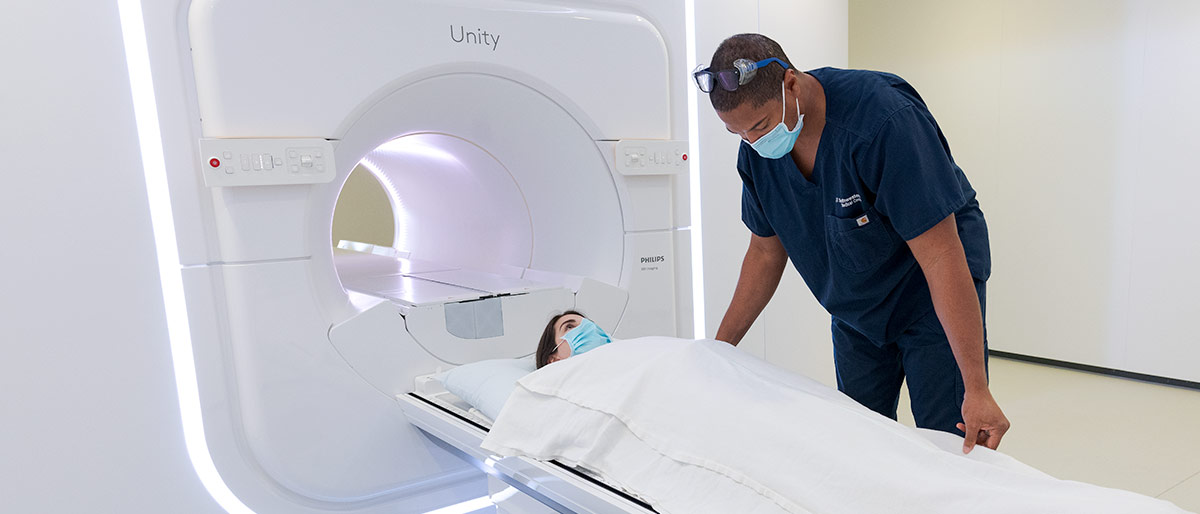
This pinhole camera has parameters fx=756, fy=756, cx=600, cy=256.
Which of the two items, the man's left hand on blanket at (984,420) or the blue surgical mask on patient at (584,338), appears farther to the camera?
the blue surgical mask on patient at (584,338)

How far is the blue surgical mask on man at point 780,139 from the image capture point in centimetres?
132

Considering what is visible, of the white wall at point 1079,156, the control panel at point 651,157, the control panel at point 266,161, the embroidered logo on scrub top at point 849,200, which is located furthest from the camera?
the white wall at point 1079,156

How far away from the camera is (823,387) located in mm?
1231

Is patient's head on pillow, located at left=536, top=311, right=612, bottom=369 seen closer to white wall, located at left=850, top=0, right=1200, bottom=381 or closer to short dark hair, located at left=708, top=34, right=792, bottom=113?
short dark hair, located at left=708, top=34, right=792, bottom=113

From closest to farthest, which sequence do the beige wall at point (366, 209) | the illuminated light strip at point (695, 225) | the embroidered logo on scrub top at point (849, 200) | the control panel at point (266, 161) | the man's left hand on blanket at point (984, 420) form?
the man's left hand on blanket at point (984, 420) < the embroidered logo on scrub top at point (849, 200) < the control panel at point (266, 161) < the illuminated light strip at point (695, 225) < the beige wall at point (366, 209)

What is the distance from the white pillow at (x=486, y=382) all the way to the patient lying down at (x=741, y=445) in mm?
151

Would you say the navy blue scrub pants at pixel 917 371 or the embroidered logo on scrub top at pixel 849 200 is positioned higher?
the embroidered logo on scrub top at pixel 849 200

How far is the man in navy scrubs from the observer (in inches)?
46.9

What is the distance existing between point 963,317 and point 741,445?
42cm

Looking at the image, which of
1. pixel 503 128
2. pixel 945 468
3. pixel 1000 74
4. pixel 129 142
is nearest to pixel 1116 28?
pixel 1000 74

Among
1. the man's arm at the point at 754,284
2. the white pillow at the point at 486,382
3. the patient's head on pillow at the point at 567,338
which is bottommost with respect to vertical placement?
the white pillow at the point at 486,382

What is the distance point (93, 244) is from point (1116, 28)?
12.5 feet

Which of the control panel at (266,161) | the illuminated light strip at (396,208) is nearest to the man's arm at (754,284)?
the control panel at (266,161)

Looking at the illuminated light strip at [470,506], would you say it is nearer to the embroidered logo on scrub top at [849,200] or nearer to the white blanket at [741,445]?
the white blanket at [741,445]
